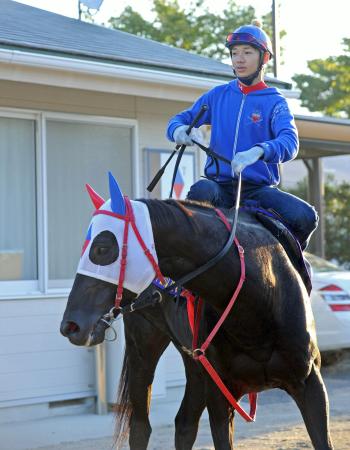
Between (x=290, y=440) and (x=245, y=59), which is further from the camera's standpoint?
(x=290, y=440)

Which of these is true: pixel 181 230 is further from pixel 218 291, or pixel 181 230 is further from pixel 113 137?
pixel 113 137

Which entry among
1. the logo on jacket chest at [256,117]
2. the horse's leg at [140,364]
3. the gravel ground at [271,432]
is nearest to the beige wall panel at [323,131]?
the gravel ground at [271,432]

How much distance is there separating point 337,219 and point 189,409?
2464 cm

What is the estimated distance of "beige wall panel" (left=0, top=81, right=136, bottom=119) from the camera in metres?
9.23

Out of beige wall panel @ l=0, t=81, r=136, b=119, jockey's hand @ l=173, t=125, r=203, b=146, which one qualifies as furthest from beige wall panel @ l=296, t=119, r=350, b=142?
jockey's hand @ l=173, t=125, r=203, b=146

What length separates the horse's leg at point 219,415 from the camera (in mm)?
5145

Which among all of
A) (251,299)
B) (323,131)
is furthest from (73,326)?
(323,131)

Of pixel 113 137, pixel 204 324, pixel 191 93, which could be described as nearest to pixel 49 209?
pixel 113 137

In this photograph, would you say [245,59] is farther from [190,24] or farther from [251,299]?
[190,24]

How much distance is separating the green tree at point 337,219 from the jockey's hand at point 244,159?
25.0 meters

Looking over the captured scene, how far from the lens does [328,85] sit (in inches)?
1323

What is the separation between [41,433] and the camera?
8594 mm

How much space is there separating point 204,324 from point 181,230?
79 centimetres

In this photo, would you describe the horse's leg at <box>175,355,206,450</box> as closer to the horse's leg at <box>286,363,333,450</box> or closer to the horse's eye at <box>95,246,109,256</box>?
the horse's leg at <box>286,363,333,450</box>
